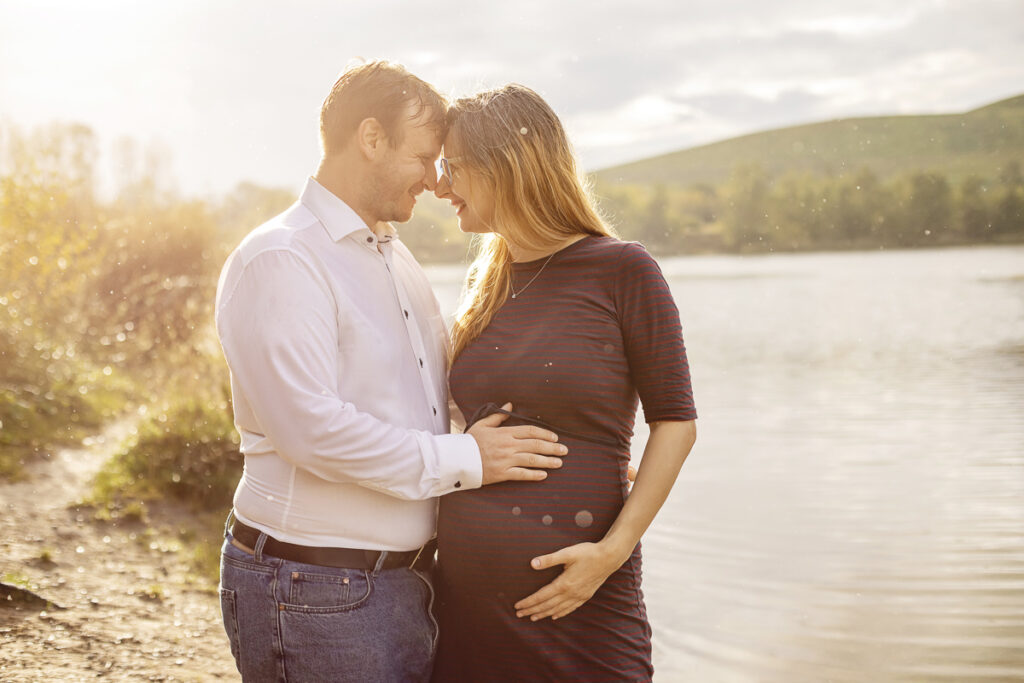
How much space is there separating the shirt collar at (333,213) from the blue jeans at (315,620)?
0.76m

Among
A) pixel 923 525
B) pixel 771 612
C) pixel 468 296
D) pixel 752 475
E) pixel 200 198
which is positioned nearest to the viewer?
pixel 468 296

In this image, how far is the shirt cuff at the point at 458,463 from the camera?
2.21 m

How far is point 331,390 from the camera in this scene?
2.12 metres

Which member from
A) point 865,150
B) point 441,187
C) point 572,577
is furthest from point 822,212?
point 572,577

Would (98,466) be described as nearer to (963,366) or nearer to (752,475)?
(752,475)

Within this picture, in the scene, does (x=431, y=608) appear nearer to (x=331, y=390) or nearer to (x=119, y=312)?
(x=331, y=390)

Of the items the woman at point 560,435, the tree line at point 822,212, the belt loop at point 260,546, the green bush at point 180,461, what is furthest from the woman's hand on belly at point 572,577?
the tree line at point 822,212

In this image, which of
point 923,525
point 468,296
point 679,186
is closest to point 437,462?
point 468,296

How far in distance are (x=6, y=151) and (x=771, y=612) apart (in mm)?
10023

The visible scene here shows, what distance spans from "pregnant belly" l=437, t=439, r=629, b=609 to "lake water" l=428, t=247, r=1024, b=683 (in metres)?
3.00

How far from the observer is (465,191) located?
2516 millimetres

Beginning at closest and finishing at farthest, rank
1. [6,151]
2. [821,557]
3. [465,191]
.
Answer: [465,191], [821,557], [6,151]

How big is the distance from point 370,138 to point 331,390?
2.18 feet

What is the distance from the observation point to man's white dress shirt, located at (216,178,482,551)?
6.84 ft
